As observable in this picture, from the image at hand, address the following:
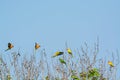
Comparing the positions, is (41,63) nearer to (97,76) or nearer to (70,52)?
(70,52)

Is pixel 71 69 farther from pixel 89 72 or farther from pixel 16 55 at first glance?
pixel 16 55

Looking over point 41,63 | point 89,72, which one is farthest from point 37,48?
point 89,72

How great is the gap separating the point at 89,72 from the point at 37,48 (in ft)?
4.09

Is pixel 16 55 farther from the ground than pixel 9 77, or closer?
farther from the ground

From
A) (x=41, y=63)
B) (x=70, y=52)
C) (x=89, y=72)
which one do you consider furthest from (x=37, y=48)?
(x=89, y=72)

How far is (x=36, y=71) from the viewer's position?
6637mm

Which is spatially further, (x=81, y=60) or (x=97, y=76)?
(x=81, y=60)

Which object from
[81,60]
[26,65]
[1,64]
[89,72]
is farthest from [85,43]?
[1,64]

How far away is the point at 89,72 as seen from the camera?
6086 millimetres

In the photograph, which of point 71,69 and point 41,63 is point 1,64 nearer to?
point 41,63

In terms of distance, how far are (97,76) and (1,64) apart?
6.85 feet

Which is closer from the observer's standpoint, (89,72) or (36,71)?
(89,72)

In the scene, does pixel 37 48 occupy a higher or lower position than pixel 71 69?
higher

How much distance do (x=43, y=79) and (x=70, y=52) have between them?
75cm
